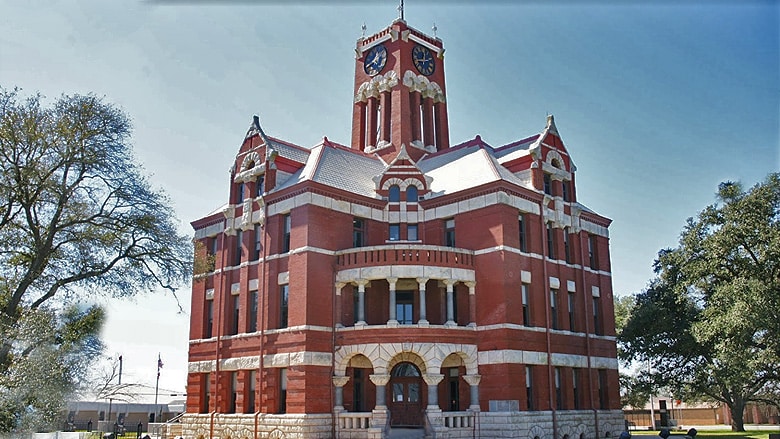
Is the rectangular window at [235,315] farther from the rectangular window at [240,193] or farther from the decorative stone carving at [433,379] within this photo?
the decorative stone carving at [433,379]

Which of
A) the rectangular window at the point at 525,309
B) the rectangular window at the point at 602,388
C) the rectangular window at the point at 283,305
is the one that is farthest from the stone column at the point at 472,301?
the rectangular window at the point at 602,388

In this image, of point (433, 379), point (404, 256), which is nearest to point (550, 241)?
point (404, 256)

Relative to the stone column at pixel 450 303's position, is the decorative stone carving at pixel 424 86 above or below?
above

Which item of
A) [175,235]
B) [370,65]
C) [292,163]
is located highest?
[370,65]

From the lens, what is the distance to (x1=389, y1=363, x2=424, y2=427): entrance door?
1404 inches

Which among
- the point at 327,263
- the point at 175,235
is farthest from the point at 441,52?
the point at 175,235

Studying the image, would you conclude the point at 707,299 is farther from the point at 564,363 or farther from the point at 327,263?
the point at 327,263

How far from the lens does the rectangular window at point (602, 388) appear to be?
40156 mm

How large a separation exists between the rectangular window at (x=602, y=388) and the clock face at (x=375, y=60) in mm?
24397

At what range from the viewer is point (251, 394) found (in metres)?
36.8

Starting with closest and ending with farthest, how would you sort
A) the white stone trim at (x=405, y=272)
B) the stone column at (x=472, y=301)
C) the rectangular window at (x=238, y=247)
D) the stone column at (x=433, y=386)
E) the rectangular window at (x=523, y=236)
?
the stone column at (x=433, y=386) → the white stone trim at (x=405, y=272) → the stone column at (x=472, y=301) → the rectangular window at (x=523, y=236) → the rectangular window at (x=238, y=247)

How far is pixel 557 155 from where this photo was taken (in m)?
40.6

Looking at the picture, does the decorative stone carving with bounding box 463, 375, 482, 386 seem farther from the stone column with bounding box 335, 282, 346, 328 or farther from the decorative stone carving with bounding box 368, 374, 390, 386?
the stone column with bounding box 335, 282, 346, 328

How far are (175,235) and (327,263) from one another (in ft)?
39.5
